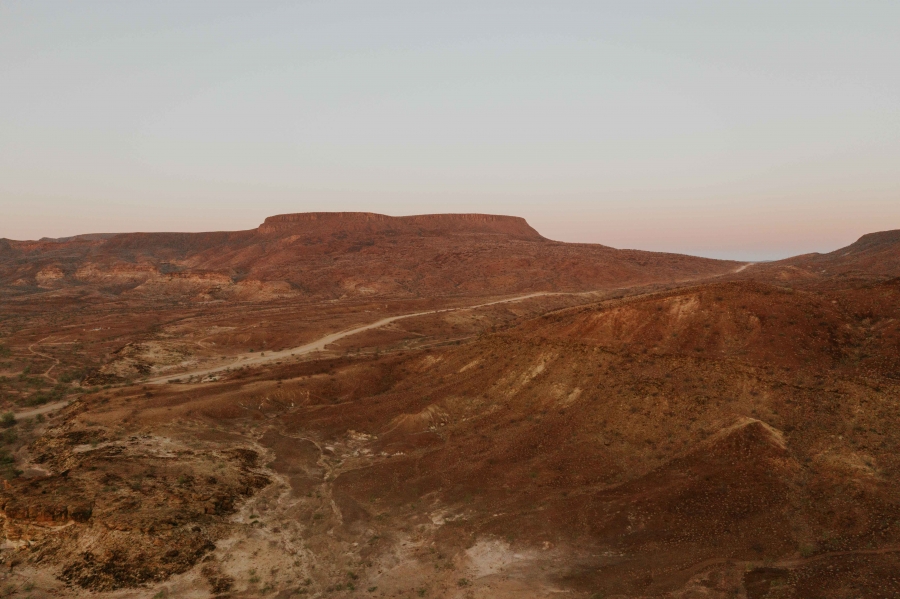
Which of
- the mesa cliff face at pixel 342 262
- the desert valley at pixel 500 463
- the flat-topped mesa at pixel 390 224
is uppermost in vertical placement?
the flat-topped mesa at pixel 390 224

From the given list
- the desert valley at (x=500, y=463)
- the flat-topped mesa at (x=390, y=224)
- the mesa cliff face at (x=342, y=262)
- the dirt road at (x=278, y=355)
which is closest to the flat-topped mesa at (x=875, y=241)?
the mesa cliff face at (x=342, y=262)

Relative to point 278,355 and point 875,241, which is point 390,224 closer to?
point 278,355

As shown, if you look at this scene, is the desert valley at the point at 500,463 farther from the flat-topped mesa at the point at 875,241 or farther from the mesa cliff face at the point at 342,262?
the flat-topped mesa at the point at 875,241

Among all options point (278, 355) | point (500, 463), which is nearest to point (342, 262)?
point (278, 355)

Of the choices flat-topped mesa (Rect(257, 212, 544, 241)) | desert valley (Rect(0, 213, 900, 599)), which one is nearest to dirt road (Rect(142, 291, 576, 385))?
desert valley (Rect(0, 213, 900, 599))

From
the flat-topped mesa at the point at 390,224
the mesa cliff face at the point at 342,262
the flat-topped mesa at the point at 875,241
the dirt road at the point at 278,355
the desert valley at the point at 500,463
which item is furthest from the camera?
the flat-topped mesa at the point at 390,224

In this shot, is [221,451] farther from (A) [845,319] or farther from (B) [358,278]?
(B) [358,278]

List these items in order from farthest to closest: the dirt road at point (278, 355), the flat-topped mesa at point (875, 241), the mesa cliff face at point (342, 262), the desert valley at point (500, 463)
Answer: the mesa cliff face at point (342, 262) → the flat-topped mesa at point (875, 241) → the dirt road at point (278, 355) → the desert valley at point (500, 463)
